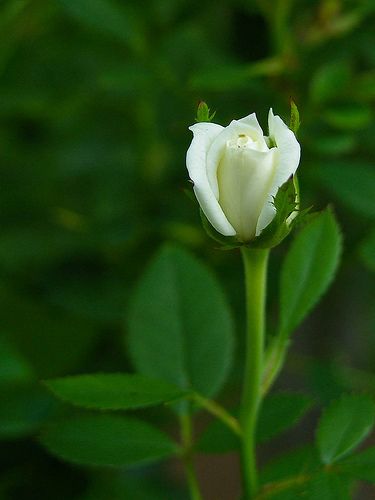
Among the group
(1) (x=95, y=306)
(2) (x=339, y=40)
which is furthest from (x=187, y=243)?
(2) (x=339, y=40)

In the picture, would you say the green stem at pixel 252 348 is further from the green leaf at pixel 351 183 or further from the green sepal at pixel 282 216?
the green leaf at pixel 351 183

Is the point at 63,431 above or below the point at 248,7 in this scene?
below

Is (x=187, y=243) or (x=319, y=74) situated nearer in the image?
(x=319, y=74)

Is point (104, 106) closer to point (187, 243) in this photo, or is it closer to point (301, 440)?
point (187, 243)

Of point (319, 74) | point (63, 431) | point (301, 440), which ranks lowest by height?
point (301, 440)

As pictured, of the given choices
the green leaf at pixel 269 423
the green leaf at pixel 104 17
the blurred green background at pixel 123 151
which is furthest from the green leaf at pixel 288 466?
the green leaf at pixel 104 17

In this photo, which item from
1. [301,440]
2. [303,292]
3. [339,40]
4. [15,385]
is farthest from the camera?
[301,440]

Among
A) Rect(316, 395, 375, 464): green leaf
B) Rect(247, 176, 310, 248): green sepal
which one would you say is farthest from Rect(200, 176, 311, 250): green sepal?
Rect(316, 395, 375, 464): green leaf

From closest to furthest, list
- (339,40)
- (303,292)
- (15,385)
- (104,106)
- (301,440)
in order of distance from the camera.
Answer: (303,292) < (15,385) < (339,40) < (104,106) < (301,440)
